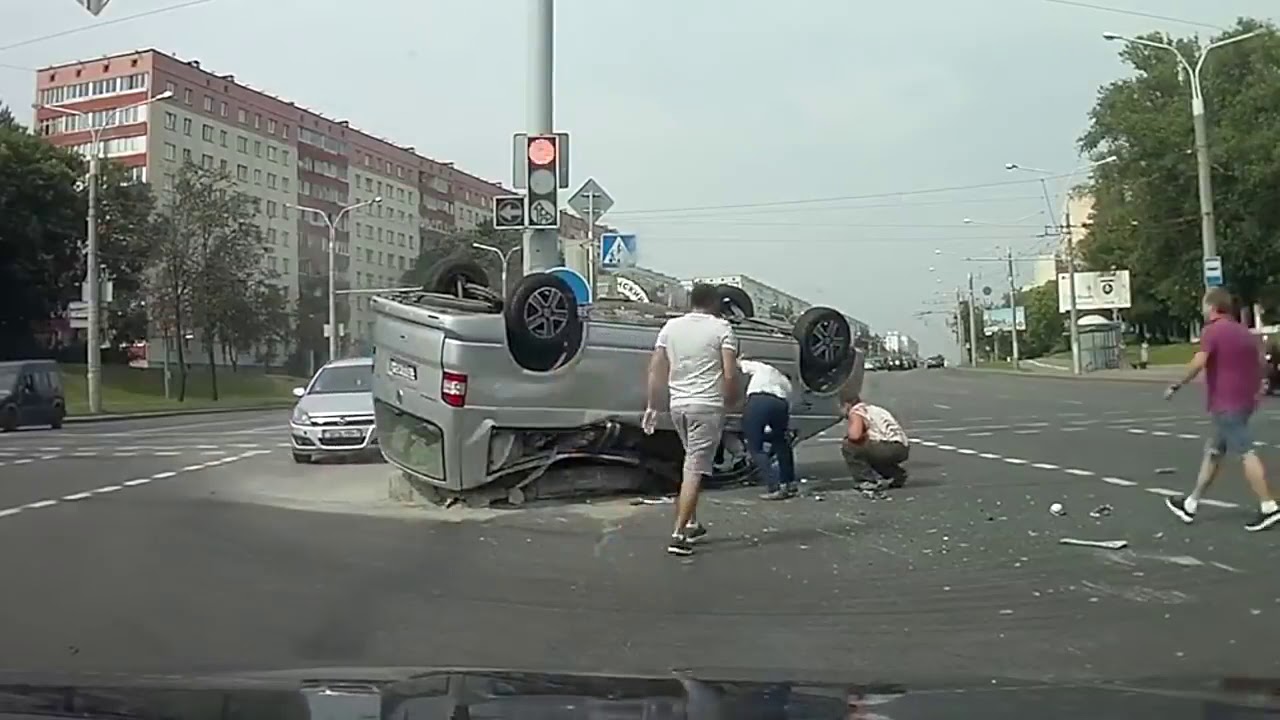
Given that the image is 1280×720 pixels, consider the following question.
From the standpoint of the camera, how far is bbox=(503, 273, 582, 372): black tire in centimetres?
1295

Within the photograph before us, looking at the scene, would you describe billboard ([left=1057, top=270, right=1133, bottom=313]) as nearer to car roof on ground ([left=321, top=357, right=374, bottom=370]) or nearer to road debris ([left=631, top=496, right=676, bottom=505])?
car roof on ground ([left=321, top=357, right=374, bottom=370])

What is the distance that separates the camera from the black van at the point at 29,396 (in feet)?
120

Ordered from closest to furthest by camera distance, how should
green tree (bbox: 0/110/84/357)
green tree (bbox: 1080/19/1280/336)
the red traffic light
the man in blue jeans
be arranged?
the man in blue jeans < the red traffic light < green tree (bbox: 1080/19/1280/336) < green tree (bbox: 0/110/84/357)

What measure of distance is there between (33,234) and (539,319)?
5955cm

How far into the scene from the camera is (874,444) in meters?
14.3

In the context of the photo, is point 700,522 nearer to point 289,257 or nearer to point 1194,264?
point 1194,264

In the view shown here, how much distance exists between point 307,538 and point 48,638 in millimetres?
4379

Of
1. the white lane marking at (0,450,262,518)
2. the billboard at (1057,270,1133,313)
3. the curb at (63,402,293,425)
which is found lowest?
the white lane marking at (0,450,262,518)

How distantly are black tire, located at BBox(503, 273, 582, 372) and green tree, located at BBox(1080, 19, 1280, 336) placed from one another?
166 ft

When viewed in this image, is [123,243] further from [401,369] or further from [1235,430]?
[1235,430]

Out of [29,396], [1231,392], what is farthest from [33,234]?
[1231,392]

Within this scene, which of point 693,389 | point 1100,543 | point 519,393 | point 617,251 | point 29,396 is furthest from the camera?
point 29,396

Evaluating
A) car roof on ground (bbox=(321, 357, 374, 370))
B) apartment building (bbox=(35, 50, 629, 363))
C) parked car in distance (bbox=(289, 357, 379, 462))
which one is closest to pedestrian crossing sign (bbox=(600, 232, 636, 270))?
car roof on ground (bbox=(321, 357, 374, 370))

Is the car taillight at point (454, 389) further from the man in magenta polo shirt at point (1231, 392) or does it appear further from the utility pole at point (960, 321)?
the utility pole at point (960, 321)
